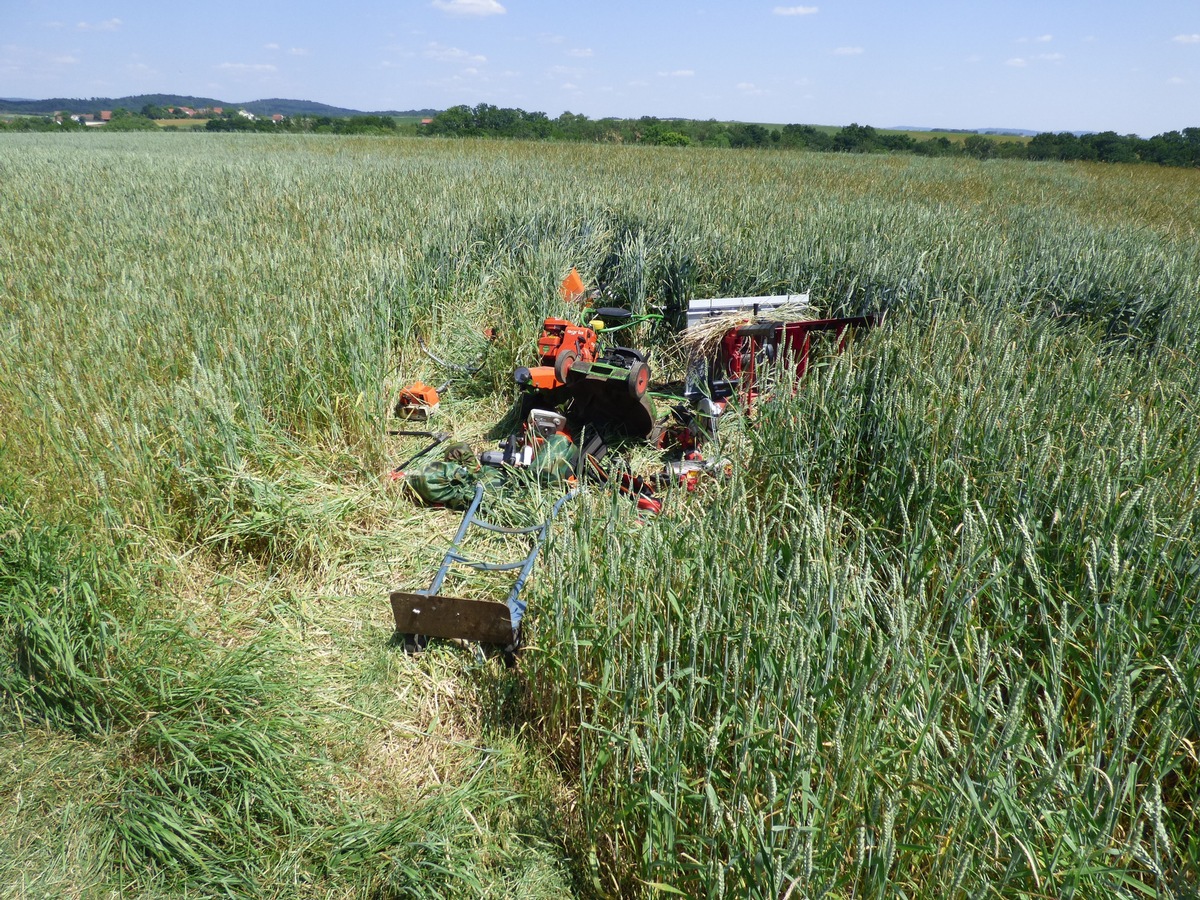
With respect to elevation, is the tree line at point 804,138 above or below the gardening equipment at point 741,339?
above

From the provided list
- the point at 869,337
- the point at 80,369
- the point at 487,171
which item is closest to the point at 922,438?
the point at 869,337

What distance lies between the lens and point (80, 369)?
122 inches

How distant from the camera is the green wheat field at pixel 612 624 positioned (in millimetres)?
1353

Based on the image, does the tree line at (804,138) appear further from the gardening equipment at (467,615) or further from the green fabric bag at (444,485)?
the gardening equipment at (467,615)

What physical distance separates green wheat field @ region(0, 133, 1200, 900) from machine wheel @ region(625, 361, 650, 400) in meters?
0.49

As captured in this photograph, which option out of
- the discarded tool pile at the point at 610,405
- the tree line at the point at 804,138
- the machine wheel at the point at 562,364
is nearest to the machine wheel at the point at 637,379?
the discarded tool pile at the point at 610,405

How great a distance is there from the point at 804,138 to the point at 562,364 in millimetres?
32927

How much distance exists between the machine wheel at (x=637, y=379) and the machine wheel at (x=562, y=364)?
0.32 m

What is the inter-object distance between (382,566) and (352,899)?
4.57 feet

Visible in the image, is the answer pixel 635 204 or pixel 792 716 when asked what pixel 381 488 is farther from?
pixel 635 204

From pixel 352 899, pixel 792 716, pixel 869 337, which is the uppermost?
pixel 869 337

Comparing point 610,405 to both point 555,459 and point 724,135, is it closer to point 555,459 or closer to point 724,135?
point 555,459

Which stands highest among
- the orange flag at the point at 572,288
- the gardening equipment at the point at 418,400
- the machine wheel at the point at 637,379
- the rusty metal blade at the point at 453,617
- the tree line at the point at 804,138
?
the tree line at the point at 804,138

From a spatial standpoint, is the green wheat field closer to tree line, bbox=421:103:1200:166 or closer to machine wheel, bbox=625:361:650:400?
machine wheel, bbox=625:361:650:400
